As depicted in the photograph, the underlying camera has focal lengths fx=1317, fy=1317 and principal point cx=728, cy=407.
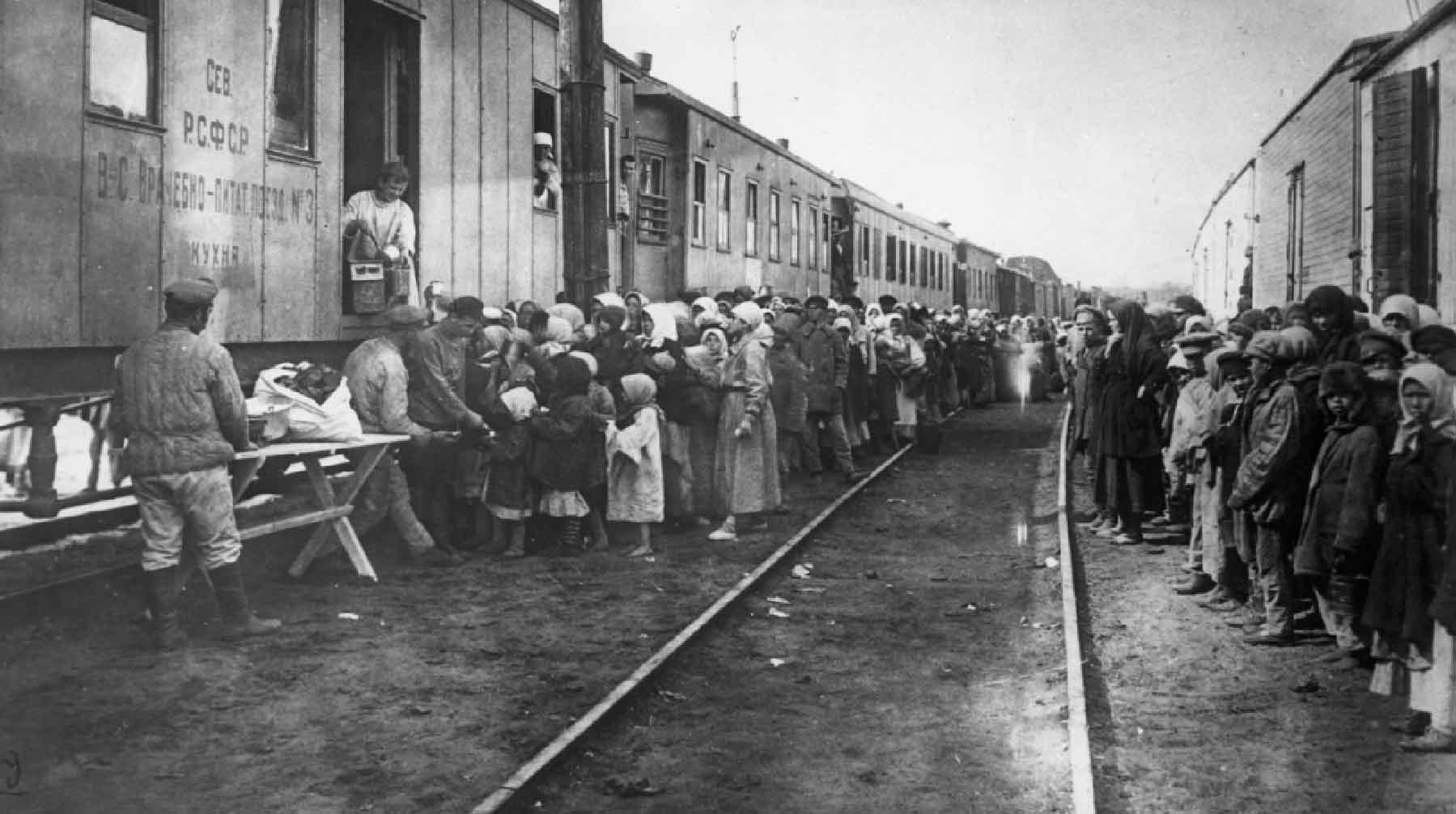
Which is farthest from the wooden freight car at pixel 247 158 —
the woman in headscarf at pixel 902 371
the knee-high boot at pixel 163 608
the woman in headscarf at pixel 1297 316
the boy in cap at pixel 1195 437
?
the woman in headscarf at pixel 1297 316

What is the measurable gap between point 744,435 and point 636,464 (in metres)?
1.09

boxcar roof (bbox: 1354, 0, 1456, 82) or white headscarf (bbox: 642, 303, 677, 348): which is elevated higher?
boxcar roof (bbox: 1354, 0, 1456, 82)

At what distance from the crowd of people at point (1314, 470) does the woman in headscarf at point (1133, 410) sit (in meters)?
0.01

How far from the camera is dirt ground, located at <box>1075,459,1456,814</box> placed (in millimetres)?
4434

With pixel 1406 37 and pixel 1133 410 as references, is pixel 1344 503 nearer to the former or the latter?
pixel 1133 410

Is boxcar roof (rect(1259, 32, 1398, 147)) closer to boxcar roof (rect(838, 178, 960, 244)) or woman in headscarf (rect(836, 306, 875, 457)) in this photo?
woman in headscarf (rect(836, 306, 875, 457))

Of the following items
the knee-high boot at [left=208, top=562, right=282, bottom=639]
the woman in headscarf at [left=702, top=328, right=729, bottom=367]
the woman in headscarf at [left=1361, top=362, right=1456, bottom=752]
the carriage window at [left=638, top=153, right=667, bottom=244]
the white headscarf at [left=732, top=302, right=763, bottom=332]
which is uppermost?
the carriage window at [left=638, top=153, right=667, bottom=244]

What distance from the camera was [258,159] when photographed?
322 inches

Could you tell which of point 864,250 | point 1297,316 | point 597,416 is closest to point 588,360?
point 597,416

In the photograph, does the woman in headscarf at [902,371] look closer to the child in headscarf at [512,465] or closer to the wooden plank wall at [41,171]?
the child in headscarf at [512,465]

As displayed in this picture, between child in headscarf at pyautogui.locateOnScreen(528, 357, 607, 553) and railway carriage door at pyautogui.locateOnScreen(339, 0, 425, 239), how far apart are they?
Result: 7.41 ft

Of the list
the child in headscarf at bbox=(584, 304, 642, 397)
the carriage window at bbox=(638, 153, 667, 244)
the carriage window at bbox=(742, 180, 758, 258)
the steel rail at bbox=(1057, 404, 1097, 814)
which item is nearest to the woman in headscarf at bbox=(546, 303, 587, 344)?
the child in headscarf at bbox=(584, 304, 642, 397)

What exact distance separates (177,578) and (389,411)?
201 centimetres

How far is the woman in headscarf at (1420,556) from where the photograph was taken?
4.81 metres
